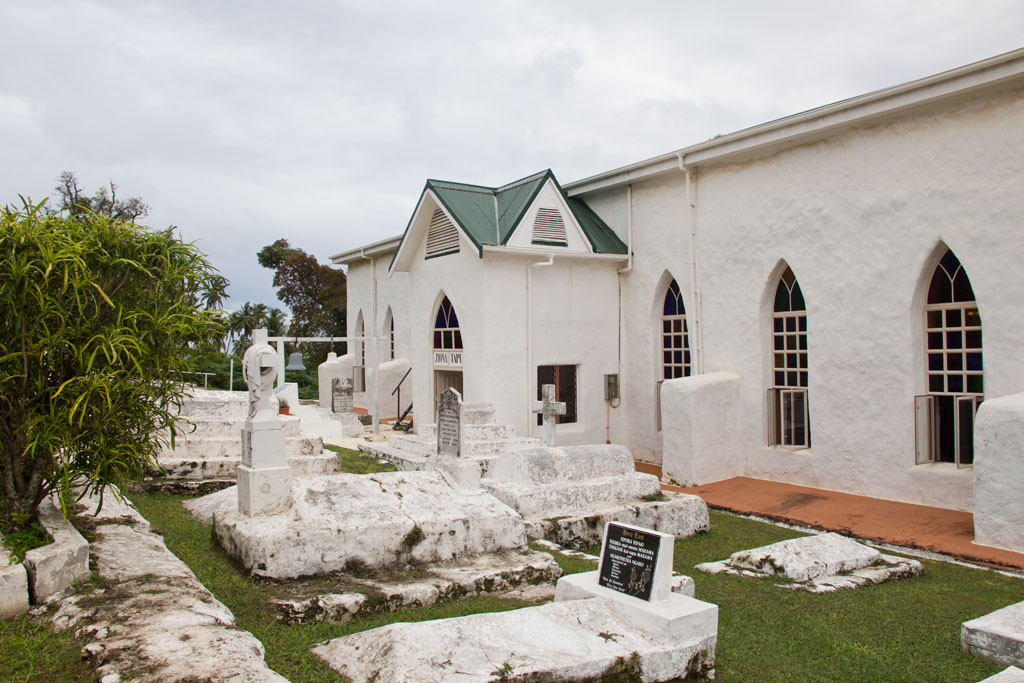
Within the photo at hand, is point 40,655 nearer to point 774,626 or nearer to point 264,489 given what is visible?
point 264,489

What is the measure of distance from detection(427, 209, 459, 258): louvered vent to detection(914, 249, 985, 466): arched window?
10198 mm

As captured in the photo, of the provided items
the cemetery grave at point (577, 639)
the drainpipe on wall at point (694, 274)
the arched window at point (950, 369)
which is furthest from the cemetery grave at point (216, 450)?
the arched window at point (950, 369)

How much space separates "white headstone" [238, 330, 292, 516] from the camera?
24.6 ft

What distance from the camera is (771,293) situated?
15.3 m

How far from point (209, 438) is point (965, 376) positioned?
1260cm

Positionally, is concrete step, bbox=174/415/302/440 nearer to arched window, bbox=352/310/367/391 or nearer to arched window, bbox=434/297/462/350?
arched window, bbox=434/297/462/350

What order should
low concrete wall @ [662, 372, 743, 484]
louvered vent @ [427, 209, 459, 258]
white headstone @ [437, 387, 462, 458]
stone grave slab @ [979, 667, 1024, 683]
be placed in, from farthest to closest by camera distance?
louvered vent @ [427, 209, 459, 258] → low concrete wall @ [662, 372, 743, 484] → white headstone @ [437, 387, 462, 458] → stone grave slab @ [979, 667, 1024, 683]

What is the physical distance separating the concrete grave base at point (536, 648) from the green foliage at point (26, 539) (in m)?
2.45

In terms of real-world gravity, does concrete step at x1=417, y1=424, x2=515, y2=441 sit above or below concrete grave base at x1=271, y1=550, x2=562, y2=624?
above

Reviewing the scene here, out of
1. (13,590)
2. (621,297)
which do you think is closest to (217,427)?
(13,590)

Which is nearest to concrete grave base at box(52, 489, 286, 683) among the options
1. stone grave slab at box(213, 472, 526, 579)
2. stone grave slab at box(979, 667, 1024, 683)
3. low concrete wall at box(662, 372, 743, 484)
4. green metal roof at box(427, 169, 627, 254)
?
stone grave slab at box(213, 472, 526, 579)

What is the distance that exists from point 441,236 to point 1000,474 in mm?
12942

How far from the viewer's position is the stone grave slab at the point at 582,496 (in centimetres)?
987

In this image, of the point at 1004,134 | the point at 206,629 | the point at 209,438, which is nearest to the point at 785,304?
the point at 1004,134
